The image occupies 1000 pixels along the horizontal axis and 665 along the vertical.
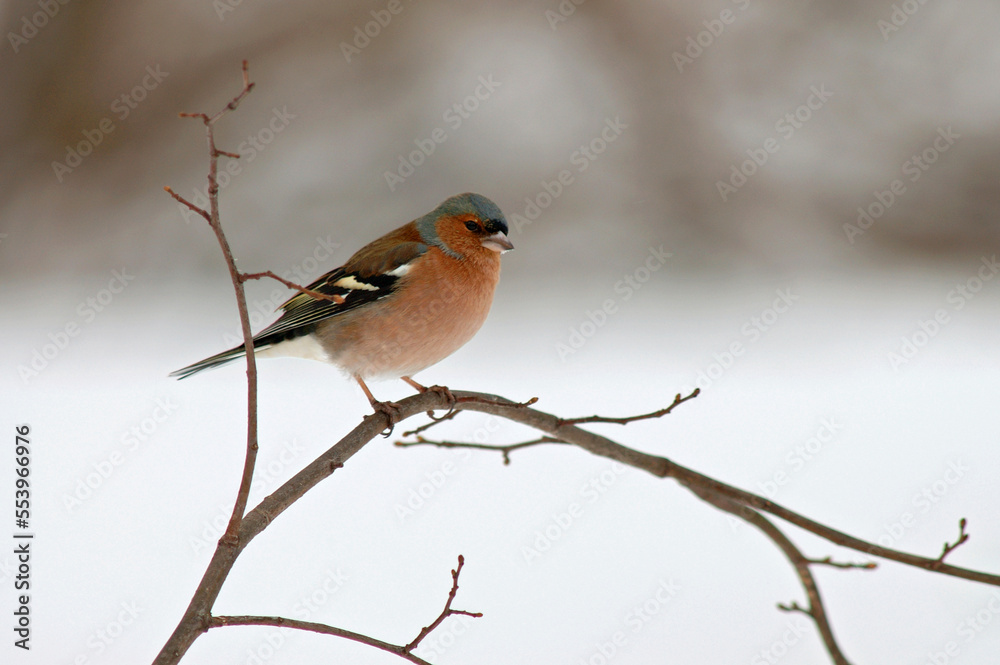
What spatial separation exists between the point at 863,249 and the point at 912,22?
42.4 inches

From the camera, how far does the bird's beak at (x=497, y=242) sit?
1861 millimetres

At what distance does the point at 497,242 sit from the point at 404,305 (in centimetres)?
28

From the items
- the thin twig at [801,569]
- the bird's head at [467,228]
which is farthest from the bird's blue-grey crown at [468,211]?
the thin twig at [801,569]

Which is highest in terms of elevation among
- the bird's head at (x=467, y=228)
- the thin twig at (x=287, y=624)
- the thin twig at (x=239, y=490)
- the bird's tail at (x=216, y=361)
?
the bird's head at (x=467, y=228)

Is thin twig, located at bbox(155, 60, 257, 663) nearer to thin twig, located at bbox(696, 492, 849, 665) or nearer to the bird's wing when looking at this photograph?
the bird's wing

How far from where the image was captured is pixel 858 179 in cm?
370

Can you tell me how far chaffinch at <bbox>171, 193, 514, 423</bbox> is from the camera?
1.78 meters

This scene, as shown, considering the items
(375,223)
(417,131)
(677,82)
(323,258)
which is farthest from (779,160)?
(323,258)

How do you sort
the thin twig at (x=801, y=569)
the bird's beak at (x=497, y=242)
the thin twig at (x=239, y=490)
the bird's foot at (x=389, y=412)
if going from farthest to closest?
1. the bird's beak at (x=497, y=242)
2. the thin twig at (x=801, y=569)
3. the bird's foot at (x=389, y=412)
4. the thin twig at (x=239, y=490)

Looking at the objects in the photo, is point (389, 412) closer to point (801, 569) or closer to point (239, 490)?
point (239, 490)

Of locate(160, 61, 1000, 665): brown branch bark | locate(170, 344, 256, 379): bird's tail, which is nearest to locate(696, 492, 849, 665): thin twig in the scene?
locate(160, 61, 1000, 665): brown branch bark

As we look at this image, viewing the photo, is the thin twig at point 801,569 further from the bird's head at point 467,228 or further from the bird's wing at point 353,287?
the bird's wing at point 353,287

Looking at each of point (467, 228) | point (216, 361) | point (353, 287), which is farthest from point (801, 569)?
point (216, 361)

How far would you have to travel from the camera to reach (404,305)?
1823 mm
